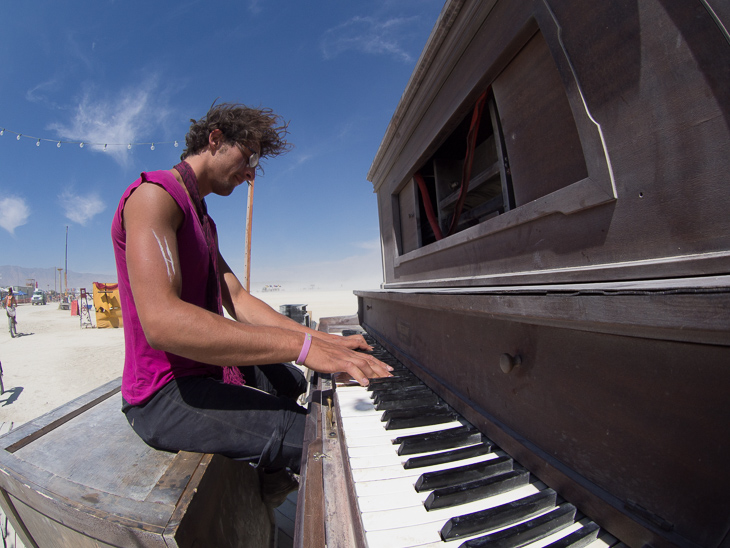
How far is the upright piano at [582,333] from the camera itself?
829 mm

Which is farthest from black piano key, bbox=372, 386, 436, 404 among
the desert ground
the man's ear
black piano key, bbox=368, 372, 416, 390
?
the desert ground

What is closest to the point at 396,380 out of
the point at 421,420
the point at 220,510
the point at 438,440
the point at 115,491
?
the point at 421,420

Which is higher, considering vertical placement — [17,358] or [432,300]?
[432,300]

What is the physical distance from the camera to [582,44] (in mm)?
1276

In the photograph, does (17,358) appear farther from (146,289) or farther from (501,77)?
(501,77)

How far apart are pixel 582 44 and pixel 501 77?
2.31ft

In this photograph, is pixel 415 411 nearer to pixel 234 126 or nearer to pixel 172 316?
pixel 172 316

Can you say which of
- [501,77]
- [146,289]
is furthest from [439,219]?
[146,289]

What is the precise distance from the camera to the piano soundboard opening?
0.96 m

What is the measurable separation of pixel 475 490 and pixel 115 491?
1481 millimetres

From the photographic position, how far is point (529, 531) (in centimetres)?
98

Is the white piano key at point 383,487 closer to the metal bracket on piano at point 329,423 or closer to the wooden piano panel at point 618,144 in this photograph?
the metal bracket on piano at point 329,423

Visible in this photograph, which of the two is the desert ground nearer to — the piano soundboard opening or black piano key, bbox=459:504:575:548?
the piano soundboard opening

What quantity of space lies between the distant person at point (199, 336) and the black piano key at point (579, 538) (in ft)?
2.76
